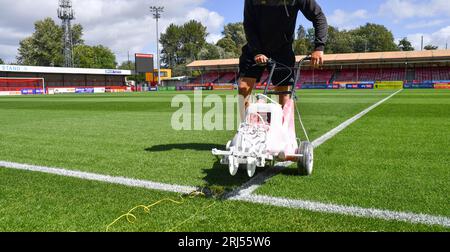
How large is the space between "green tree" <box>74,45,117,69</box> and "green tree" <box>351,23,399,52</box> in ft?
221

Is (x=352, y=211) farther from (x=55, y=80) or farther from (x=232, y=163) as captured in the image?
(x=55, y=80)

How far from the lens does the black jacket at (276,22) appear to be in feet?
14.2

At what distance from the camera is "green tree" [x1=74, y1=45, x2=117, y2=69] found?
96500 mm

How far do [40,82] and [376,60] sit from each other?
5516 centimetres

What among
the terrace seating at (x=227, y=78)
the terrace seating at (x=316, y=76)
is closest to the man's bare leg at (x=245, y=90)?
the terrace seating at (x=316, y=76)

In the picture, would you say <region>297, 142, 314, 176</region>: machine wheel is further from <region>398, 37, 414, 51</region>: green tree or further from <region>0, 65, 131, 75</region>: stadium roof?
<region>398, 37, 414, 51</region>: green tree

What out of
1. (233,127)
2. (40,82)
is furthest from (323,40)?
(40,82)

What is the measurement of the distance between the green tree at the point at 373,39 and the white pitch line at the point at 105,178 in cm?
10877

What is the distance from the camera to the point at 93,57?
325 ft

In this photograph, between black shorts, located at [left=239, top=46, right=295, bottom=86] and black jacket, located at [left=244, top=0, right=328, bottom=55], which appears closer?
black jacket, located at [left=244, top=0, right=328, bottom=55]

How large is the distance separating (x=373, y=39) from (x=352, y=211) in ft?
380

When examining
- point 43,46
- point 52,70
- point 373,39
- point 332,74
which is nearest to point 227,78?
point 332,74

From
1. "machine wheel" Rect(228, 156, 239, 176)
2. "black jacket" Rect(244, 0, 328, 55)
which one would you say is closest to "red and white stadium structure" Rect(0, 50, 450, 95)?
"black jacket" Rect(244, 0, 328, 55)

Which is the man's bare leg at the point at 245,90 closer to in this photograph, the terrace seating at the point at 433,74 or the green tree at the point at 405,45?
the terrace seating at the point at 433,74
